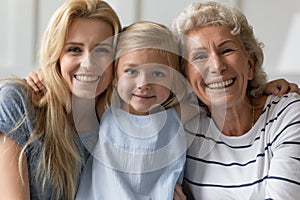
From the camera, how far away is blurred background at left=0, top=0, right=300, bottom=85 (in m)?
1.98

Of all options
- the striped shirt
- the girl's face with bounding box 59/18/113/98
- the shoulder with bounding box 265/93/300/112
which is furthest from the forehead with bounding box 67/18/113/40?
the shoulder with bounding box 265/93/300/112

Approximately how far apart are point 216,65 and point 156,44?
16cm

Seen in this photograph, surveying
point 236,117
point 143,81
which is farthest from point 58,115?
point 236,117

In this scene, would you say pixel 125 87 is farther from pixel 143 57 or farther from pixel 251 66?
pixel 251 66

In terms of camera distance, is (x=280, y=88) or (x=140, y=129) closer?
(x=140, y=129)

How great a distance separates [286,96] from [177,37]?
0.32 m

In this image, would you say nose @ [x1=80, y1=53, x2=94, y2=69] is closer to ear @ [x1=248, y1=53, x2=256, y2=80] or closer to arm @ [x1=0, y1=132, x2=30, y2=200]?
arm @ [x1=0, y1=132, x2=30, y2=200]

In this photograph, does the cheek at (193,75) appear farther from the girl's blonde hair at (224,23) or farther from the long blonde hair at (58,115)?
the long blonde hair at (58,115)

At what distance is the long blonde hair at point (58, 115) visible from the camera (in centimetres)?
128

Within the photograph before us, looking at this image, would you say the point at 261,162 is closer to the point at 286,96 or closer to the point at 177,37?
the point at 286,96

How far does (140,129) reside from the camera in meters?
1.30

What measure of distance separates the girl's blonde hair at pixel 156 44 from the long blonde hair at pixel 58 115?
0.05m

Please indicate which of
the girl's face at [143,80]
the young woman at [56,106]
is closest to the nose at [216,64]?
the girl's face at [143,80]

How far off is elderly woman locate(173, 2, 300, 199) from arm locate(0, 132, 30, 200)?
422 mm
